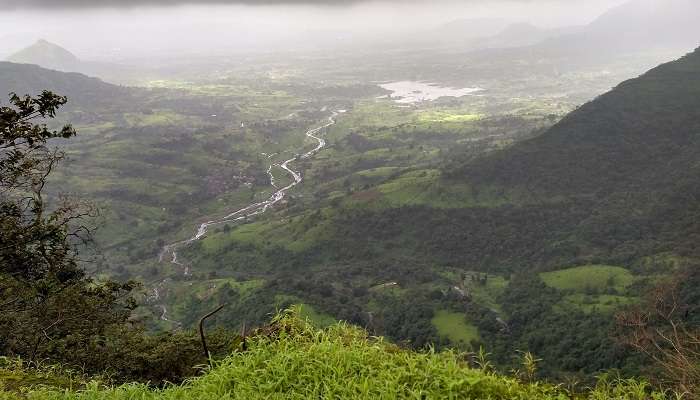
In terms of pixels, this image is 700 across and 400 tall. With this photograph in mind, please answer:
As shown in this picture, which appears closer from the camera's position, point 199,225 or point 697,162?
point 697,162

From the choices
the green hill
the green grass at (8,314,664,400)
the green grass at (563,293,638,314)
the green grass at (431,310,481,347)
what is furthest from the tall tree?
the green grass at (563,293,638,314)

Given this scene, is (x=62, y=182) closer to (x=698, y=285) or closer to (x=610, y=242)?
(x=610, y=242)

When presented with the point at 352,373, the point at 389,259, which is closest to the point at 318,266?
the point at 389,259

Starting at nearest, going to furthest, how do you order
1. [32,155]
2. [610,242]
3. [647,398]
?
1. [647,398]
2. [32,155]
3. [610,242]

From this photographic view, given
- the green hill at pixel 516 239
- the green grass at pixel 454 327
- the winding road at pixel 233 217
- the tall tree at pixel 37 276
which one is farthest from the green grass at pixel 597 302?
the winding road at pixel 233 217

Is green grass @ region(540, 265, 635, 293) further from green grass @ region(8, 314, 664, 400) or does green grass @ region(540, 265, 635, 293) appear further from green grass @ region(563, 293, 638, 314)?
green grass @ region(8, 314, 664, 400)

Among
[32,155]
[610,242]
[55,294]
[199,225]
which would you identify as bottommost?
[199,225]

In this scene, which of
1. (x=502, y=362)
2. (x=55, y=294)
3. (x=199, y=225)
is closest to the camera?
(x=55, y=294)
